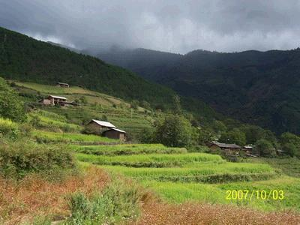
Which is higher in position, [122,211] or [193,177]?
[122,211]

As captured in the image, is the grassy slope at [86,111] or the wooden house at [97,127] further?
the grassy slope at [86,111]

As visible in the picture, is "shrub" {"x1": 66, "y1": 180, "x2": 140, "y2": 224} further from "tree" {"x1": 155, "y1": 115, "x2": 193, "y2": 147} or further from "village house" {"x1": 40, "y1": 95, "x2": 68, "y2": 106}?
"village house" {"x1": 40, "y1": 95, "x2": 68, "y2": 106}

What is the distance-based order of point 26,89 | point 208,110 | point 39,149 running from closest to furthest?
1. point 39,149
2. point 26,89
3. point 208,110

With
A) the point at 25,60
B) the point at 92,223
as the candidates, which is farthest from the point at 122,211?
the point at 25,60

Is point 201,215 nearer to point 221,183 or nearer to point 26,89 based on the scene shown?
point 221,183

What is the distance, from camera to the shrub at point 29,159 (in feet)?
38.6

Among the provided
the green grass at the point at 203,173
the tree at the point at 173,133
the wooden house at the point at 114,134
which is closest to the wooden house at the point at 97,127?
the wooden house at the point at 114,134

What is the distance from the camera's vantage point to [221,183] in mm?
30375

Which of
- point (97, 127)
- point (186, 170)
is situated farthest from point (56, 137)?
point (97, 127)

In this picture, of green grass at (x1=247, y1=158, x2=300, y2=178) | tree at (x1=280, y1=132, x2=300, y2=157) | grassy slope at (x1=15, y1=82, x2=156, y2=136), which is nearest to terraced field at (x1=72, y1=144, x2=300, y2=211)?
green grass at (x1=247, y1=158, x2=300, y2=178)

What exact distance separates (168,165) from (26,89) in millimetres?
75559

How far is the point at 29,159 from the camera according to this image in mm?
12406

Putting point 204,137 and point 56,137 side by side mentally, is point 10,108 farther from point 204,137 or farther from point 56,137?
point 204,137

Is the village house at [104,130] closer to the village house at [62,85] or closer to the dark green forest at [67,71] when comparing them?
the village house at [62,85]
